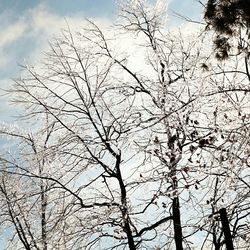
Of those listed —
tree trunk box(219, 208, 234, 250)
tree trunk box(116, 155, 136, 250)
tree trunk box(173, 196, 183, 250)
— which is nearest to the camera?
tree trunk box(219, 208, 234, 250)

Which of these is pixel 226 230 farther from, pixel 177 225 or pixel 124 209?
pixel 124 209

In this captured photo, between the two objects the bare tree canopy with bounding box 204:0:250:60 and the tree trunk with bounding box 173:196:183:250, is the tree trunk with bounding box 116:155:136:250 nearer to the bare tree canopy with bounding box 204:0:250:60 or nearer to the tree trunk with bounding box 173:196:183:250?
the tree trunk with bounding box 173:196:183:250

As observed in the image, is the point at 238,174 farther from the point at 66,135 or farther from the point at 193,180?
the point at 66,135

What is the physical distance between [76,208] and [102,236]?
93 centimetres

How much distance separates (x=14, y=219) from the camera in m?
15.2

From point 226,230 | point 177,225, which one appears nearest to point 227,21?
point 226,230

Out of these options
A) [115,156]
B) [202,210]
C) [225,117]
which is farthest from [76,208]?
[225,117]

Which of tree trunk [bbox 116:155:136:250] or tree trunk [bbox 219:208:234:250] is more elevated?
tree trunk [bbox 116:155:136:250]

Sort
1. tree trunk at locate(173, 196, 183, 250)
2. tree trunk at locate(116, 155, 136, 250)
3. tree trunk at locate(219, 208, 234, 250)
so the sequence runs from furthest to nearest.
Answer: tree trunk at locate(116, 155, 136, 250)
tree trunk at locate(173, 196, 183, 250)
tree trunk at locate(219, 208, 234, 250)

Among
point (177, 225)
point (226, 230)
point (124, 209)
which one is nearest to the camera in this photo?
point (226, 230)

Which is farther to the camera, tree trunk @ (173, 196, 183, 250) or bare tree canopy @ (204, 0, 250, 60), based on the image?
tree trunk @ (173, 196, 183, 250)

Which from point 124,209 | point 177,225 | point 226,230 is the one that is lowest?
point 226,230

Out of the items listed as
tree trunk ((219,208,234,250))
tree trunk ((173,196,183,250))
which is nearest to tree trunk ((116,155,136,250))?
tree trunk ((173,196,183,250))

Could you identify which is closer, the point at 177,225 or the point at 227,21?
the point at 227,21
